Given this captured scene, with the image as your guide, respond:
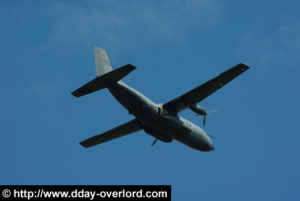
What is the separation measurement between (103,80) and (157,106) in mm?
4539

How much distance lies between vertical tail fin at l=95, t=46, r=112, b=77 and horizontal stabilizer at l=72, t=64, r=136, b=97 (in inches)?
37.5

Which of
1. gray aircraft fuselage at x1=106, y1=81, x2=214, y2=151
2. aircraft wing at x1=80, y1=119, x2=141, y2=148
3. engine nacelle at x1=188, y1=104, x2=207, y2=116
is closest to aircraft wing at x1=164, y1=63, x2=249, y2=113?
engine nacelle at x1=188, y1=104, x2=207, y2=116

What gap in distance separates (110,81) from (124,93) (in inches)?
49.3

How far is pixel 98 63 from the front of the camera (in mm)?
36562

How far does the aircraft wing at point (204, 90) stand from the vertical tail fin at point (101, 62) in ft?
16.8

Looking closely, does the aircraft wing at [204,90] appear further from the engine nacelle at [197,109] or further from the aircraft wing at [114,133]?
the aircraft wing at [114,133]

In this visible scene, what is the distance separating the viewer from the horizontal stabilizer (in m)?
32.9

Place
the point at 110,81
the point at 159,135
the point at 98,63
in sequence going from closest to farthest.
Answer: the point at 110,81, the point at 98,63, the point at 159,135

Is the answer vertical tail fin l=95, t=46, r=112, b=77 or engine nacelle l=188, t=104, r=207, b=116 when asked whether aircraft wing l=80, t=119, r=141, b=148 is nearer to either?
engine nacelle l=188, t=104, r=207, b=116

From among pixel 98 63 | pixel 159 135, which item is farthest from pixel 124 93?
pixel 159 135

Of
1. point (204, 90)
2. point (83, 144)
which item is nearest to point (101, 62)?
point (204, 90)

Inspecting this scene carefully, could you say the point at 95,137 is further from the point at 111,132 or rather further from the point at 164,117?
the point at 164,117

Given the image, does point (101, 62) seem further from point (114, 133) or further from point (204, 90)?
point (204, 90)

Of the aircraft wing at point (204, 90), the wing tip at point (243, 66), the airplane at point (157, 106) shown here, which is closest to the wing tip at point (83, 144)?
the airplane at point (157, 106)
